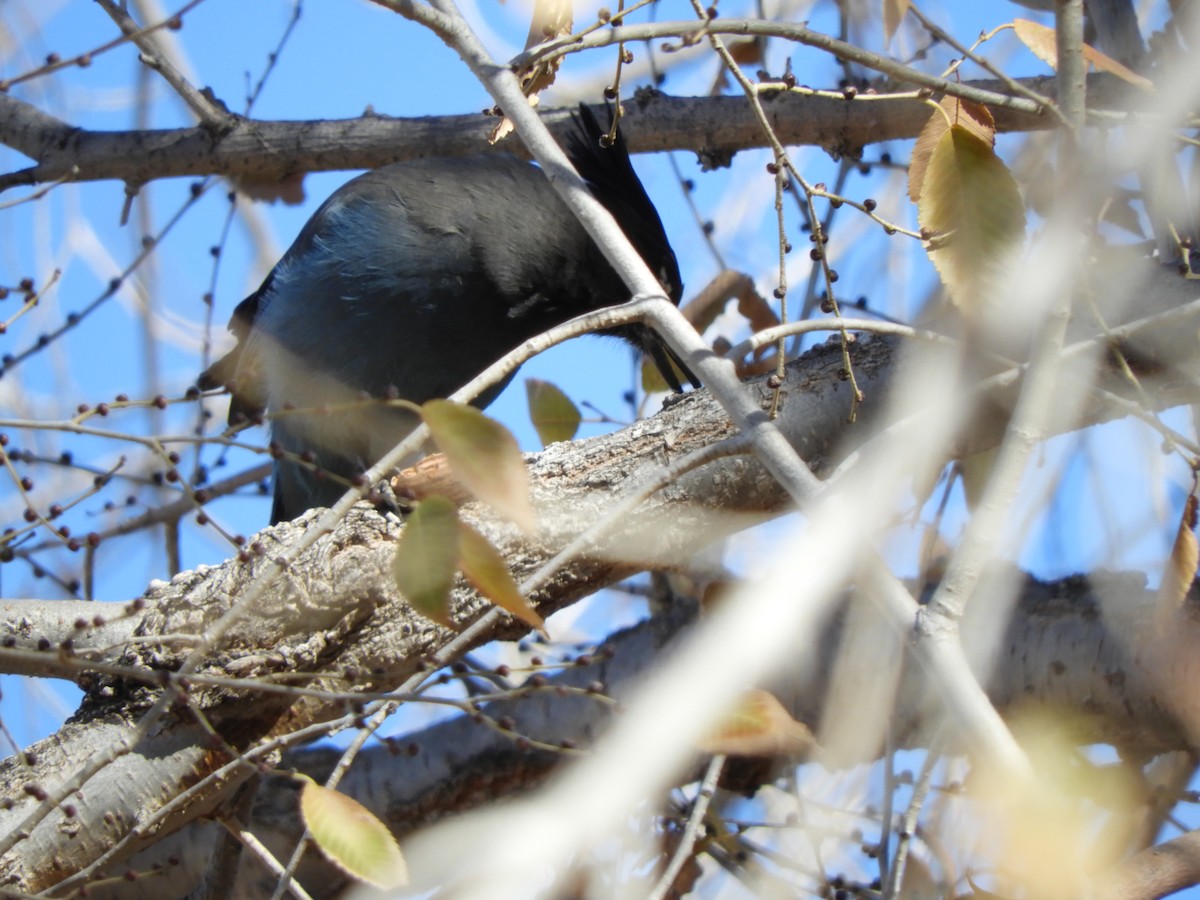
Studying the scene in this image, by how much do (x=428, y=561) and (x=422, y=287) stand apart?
2373mm

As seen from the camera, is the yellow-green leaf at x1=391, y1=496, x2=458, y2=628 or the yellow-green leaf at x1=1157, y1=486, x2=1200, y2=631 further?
the yellow-green leaf at x1=1157, y1=486, x2=1200, y2=631

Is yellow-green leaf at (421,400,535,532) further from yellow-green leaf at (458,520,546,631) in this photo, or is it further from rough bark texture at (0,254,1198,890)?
rough bark texture at (0,254,1198,890)

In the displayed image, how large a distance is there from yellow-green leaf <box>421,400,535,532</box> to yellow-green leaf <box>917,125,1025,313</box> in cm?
75

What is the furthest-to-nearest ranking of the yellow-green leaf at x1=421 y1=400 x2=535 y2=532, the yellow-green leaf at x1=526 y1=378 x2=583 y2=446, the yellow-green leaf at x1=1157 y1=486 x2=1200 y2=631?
1. the yellow-green leaf at x1=526 y1=378 x2=583 y2=446
2. the yellow-green leaf at x1=1157 y1=486 x2=1200 y2=631
3. the yellow-green leaf at x1=421 y1=400 x2=535 y2=532

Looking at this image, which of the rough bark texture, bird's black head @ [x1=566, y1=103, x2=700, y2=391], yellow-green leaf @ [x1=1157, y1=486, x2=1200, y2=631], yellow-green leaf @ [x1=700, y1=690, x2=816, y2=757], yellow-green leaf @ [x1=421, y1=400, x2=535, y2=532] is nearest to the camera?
yellow-green leaf @ [x1=421, y1=400, x2=535, y2=532]

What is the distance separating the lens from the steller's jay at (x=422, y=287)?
3875mm

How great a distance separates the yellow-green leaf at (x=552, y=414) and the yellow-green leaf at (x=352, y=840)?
1.81 m

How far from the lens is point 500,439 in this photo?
158cm

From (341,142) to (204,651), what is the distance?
2672 mm

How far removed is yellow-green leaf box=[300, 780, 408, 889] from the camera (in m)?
1.67

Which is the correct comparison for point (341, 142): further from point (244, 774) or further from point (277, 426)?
point (244, 774)

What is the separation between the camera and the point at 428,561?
158 centimetres

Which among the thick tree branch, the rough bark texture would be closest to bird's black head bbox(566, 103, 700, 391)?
the thick tree branch

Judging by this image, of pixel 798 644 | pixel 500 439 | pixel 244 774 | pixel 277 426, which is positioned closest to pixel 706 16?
pixel 500 439
